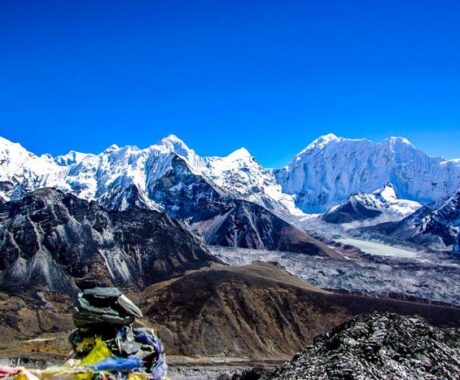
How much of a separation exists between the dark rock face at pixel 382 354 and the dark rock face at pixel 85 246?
96.4 meters

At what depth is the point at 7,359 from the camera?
66.4 meters

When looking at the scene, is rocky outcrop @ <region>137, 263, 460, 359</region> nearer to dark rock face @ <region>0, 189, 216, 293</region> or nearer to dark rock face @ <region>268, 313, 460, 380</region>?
dark rock face @ <region>0, 189, 216, 293</region>

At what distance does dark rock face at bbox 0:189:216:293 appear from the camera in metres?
113

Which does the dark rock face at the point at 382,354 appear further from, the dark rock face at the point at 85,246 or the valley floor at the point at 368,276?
the valley floor at the point at 368,276

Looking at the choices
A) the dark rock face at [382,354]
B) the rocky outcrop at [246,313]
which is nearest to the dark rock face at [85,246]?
the rocky outcrop at [246,313]

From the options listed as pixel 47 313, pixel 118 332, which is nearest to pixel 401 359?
pixel 118 332

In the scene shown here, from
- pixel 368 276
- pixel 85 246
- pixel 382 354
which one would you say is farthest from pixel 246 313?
pixel 382 354

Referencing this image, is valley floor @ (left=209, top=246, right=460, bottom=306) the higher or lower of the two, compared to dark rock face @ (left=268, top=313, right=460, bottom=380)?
lower

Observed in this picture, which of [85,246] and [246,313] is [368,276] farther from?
[85,246]

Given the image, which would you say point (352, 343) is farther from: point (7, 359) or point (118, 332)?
point (7, 359)

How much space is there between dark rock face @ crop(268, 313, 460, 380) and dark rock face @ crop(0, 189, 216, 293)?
9642 cm

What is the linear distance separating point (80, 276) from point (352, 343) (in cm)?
10324

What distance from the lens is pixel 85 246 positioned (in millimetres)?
123812

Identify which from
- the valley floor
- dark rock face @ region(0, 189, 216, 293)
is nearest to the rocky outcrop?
dark rock face @ region(0, 189, 216, 293)
